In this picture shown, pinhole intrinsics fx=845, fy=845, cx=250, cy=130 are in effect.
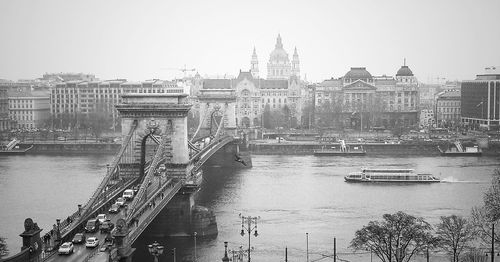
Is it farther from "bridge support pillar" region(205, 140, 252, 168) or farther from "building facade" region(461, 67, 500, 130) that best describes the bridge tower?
"building facade" region(461, 67, 500, 130)

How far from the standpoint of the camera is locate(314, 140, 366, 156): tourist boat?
47.9 m

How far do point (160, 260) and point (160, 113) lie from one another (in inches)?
221

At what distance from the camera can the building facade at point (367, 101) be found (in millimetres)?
62969

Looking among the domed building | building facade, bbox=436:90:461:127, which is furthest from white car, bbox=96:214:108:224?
the domed building

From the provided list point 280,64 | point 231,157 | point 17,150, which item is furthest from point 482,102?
point 280,64

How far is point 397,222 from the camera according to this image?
19.8 meters

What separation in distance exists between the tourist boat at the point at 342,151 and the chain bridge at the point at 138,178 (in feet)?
52.9

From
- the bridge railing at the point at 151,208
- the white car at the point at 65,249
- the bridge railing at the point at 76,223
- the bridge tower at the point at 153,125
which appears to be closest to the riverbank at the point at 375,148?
the bridge tower at the point at 153,125

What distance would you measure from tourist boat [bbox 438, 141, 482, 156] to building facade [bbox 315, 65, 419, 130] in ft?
41.7

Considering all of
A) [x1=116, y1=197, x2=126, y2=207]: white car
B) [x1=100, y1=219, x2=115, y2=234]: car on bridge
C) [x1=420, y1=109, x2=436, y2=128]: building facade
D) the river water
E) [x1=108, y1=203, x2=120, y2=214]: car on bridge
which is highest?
[x1=420, y1=109, x2=436, y2=128]: building facade

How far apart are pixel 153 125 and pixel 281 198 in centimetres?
734

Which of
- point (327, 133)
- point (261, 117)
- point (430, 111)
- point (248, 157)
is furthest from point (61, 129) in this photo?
point (430, 111)

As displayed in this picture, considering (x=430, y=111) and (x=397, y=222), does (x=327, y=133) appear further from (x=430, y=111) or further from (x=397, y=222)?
(x=397, y=222)

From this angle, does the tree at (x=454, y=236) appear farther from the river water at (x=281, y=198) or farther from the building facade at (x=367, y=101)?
the building facade at (x=367, y=101)
